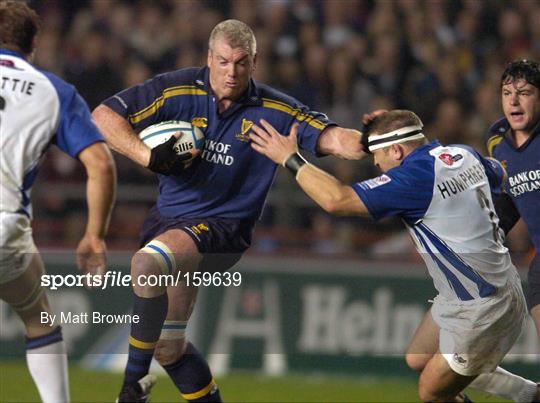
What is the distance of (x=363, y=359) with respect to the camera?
10.7 meters

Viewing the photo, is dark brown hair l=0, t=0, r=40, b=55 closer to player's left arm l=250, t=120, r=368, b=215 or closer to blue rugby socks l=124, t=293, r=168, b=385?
player's left arm l=250, t=120, r=368, b=215

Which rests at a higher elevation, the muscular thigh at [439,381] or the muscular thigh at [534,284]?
the muscular thigh at [534,284]

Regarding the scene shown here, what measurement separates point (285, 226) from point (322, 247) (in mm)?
477

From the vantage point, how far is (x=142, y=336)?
6742 millimetres

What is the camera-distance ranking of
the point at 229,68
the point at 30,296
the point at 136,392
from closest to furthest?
the point at 30,296 < the point at 136,392 < the point at 229,68

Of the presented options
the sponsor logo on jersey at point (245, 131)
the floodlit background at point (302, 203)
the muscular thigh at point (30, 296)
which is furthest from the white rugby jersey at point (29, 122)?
the floodlit background at point (302, 203)

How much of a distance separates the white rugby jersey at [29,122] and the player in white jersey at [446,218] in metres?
1.24

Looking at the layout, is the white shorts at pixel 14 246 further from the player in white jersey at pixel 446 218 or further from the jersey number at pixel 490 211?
the jersey number at pixel 490 211

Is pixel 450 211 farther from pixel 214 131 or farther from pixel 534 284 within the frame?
pixel 214 131

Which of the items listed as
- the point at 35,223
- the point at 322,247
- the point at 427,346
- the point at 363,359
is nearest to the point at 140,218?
the point at 35,223

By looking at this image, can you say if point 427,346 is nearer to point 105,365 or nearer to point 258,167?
point 258,167

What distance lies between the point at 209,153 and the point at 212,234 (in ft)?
1.82

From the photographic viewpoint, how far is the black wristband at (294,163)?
6.39 metres

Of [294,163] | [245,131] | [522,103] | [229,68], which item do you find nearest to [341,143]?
[245,131]
